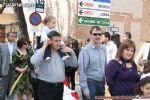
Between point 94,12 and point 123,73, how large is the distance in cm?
1793

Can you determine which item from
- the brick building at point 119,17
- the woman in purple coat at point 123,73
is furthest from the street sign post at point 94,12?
the woman in purple coat at point 123,73

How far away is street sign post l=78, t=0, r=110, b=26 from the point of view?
79.0 feet

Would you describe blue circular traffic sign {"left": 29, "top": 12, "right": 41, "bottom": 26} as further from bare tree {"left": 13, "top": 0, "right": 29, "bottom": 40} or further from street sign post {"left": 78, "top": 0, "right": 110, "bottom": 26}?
street sign post {"left": 78, "top": 0, "right": 110, "bottom": 26}

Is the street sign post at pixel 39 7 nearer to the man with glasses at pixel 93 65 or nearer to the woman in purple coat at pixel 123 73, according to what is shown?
the man with glasses at pixel 93 65

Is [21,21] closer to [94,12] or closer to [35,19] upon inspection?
[94,12]

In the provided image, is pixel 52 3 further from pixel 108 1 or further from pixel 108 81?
pixel 108 81

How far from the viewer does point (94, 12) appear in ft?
80.8

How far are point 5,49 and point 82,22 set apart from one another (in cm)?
1271

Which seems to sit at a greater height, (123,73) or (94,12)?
(94,12)

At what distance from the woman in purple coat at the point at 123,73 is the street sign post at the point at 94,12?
56.1ft

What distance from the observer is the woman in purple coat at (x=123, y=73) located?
22.5ft

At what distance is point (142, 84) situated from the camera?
5719 millimetres

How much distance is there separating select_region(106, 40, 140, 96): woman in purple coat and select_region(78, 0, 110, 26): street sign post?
56.1ft

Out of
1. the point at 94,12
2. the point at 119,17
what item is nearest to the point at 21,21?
the point at 94,12
